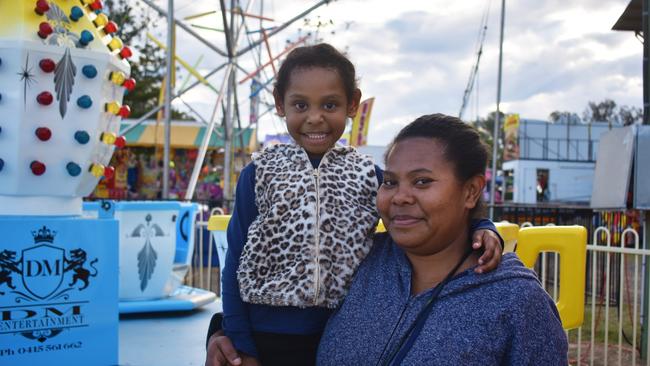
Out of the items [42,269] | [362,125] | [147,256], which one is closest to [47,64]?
[42,269]

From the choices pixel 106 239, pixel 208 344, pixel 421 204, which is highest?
pixel 421 204

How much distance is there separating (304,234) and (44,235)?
1.53 m

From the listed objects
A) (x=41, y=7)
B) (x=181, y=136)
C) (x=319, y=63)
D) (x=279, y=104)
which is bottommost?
(x=279, y=104)

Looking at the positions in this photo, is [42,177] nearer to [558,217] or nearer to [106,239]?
[106,239]

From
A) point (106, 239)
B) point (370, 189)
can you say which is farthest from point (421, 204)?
point (106, 239)

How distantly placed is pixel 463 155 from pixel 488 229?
215 millimetres

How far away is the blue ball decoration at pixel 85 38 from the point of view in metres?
2.85

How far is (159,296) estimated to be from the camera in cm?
436

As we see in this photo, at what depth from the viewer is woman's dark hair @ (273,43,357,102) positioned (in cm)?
177

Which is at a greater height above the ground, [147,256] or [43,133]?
[43,133]

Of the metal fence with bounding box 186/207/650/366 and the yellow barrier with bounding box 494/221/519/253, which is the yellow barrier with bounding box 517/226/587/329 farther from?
the metal fence with bounding box 186/207/650/366

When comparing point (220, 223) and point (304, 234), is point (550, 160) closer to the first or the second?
point (220, 223)

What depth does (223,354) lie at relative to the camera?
1711 millimetres

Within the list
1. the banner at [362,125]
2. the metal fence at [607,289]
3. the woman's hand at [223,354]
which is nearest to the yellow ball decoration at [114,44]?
the woman's hand at [223,354]
